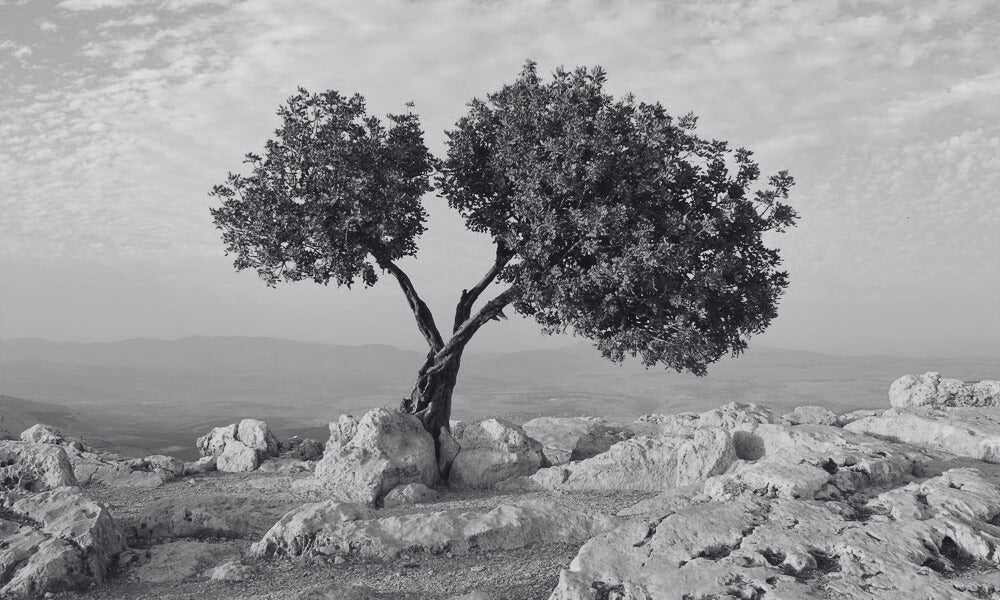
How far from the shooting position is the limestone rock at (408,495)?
60.6ft

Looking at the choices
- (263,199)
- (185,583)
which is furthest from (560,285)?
(185,583)

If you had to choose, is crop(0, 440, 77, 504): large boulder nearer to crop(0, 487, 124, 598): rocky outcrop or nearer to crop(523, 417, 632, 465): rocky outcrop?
crop(0, 487, 124, 598): rocky outcrop

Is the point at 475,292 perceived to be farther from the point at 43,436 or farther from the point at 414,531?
the point at 43,436

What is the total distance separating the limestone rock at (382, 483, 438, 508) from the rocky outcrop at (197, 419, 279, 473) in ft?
31.9

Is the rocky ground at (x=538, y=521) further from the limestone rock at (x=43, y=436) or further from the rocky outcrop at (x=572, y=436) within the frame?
the limestone rock at (x=43, y=436)

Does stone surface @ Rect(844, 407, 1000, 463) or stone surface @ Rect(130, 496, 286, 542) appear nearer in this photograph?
stone surface @ Rect(130, 496, 286, 542)

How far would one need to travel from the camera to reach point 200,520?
15.2 metres

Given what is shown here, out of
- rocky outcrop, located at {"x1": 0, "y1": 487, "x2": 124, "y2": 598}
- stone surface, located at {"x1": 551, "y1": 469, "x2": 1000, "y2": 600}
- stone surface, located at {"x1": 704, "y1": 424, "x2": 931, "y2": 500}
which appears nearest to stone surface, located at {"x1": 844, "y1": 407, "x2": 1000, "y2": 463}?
stone surface, located at {"x1": 704, "y1": 424, "x2": 931, "y2": 500}

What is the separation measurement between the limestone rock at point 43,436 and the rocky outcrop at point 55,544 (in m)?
14.5

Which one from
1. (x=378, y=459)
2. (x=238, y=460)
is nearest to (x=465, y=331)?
(x=378, y=459)

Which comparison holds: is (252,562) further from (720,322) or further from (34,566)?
(720,322)

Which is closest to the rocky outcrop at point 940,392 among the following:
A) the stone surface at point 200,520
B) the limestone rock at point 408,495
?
the limestone rock at point 408,495

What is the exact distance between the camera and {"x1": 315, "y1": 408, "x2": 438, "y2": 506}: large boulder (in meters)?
19.0

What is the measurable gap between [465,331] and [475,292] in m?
1.66
